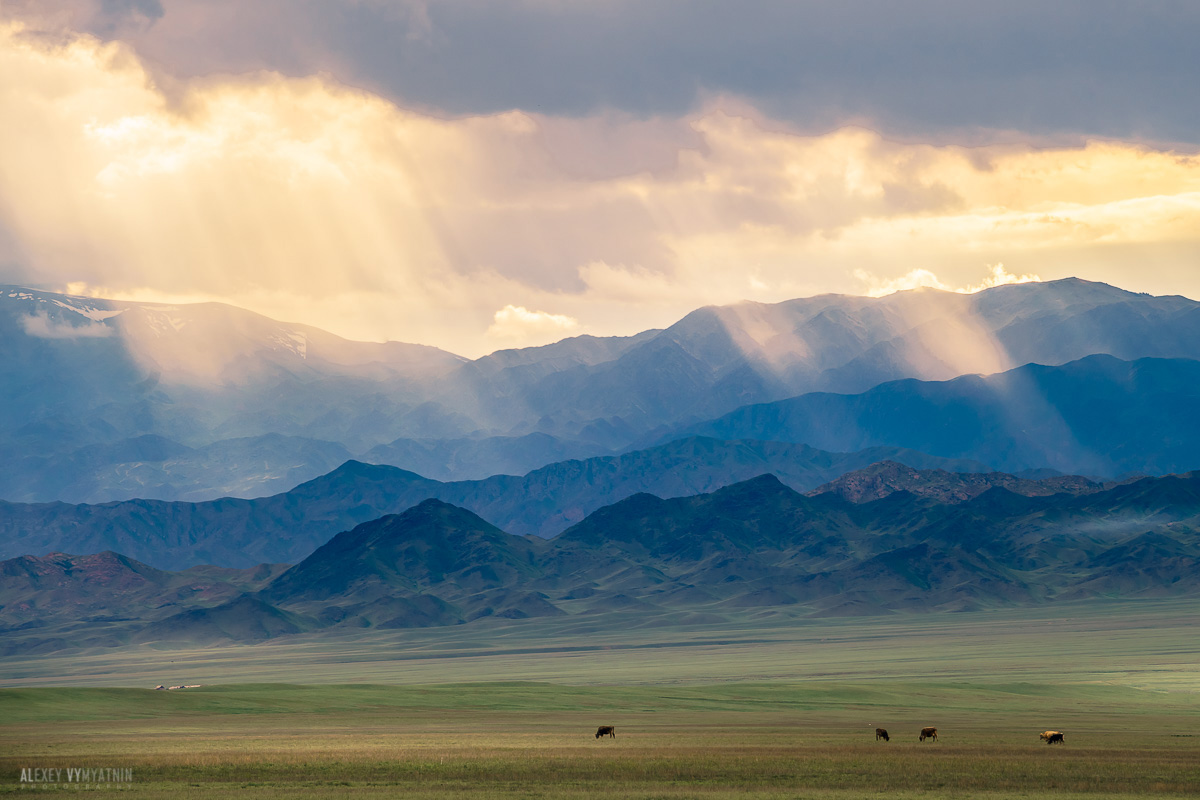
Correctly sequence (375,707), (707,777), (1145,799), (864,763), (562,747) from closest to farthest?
1. (1145,799)
2. (707,777)
3. (864,763)
4. (562,747)
5. (375,707)

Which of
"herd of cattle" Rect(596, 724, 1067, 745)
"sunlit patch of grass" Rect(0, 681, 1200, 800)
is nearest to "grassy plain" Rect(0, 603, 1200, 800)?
"sunlit patch of grass" Rect(0, 681, 1200, 800)

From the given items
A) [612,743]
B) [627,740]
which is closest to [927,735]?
[627,740]

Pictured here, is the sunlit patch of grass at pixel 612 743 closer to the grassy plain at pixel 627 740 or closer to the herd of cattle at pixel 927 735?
the grassy plain at pixel 627 740

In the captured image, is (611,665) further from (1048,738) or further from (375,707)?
(1048,738)

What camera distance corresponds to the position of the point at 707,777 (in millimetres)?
55562

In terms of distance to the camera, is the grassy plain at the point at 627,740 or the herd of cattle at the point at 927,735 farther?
the herd of cattle at the point at 927,735

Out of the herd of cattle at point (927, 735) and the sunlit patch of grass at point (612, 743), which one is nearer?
the sunlit patch of grass at point (612, 743)

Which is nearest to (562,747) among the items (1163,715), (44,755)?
(44,755)

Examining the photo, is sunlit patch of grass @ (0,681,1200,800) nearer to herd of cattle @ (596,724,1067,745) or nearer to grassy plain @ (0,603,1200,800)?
grassy plain @ (0,603,1200,800)

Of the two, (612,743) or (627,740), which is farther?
(627,740)

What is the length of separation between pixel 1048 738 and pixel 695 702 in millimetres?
42674

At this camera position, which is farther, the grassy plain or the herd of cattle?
the herd of cattle

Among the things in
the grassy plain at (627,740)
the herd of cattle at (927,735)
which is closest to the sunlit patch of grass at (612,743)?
the grassy plain at (627,740)

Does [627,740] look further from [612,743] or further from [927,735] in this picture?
[927,735]
